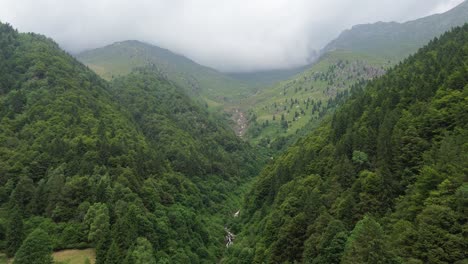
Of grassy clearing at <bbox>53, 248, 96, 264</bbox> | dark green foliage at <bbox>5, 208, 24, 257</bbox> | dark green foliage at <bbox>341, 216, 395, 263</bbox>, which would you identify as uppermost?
dark green foliage at <bbox>341, 216, 395, 263</bbox>

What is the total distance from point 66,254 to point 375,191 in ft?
213

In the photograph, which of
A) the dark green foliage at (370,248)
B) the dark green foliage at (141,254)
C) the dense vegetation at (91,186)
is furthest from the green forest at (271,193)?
the dense vegetation at (91,186)

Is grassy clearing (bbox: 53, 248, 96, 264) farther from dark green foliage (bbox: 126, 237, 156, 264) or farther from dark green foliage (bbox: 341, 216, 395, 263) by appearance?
dark green foliage (bbox: 341, 216, 395, 263)

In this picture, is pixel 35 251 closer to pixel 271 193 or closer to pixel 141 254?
pixel 141 254

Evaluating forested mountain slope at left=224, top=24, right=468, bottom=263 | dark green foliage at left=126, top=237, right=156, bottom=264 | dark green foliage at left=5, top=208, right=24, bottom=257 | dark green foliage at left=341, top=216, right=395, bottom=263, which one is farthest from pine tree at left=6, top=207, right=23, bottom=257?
dark green foliage at left=341, top=216, right=395, bottom=263

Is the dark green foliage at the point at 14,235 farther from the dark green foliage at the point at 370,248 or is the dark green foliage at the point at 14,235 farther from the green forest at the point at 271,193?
the dark green foliage at the point at 370,248

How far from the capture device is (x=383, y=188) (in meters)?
65.3

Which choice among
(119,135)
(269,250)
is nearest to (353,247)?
(269,250)

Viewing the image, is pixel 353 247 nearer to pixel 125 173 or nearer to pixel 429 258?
pixel 429 258

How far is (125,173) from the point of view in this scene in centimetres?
10581

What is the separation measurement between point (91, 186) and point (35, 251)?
31.2 meters

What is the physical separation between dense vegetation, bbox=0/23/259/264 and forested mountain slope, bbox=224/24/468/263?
2238cm

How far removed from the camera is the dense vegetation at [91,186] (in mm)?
76438

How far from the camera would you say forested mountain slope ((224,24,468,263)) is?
46656mm
